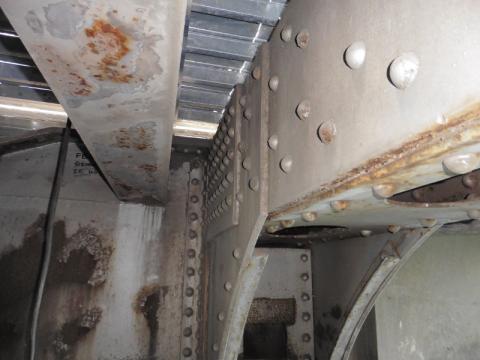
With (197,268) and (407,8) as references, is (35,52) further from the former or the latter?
(197,268)

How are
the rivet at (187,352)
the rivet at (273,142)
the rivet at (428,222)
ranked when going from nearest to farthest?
the rivet at (273,142) < the rivet at (428,222) < the rivet at (187,352)

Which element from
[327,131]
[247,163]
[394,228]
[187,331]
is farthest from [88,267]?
[327,131]

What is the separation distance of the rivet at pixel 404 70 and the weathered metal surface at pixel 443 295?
222 centimetres

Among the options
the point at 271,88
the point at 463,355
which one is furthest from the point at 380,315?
the point at 271,88

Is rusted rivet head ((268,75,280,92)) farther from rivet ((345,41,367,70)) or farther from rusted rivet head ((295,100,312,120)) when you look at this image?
rivet ((345,41,367,70))

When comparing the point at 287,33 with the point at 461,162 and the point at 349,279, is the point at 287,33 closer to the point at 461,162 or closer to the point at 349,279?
the point at 461,162

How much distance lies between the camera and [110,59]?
0.84 metres

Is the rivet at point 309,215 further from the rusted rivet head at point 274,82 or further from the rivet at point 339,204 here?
Result: the rusted rivet head at point 274,82

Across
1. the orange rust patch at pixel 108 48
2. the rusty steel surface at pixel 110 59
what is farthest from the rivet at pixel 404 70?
the orange rust patch at pixel 108 48

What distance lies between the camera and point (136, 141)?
136 cm

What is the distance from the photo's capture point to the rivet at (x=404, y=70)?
0.53 m

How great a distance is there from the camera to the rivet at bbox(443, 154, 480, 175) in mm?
549

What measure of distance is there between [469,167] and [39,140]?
Result: 110 inches

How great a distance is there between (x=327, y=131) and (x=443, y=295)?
2.32 metres
